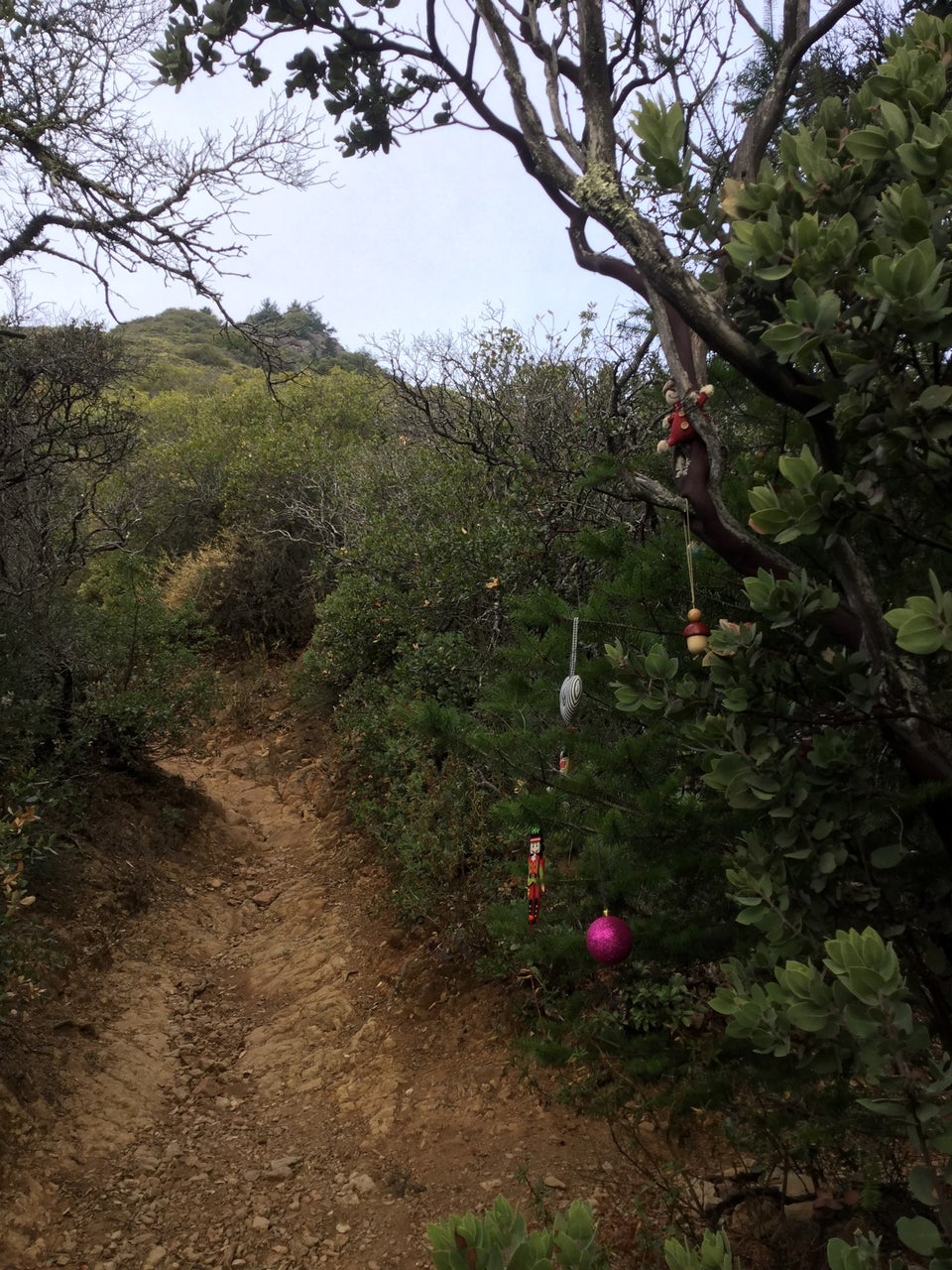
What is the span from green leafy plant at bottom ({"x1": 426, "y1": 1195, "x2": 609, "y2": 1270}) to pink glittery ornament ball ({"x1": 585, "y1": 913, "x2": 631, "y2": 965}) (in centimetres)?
108

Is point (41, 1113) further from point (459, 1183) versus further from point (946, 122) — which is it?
point (946, 122)

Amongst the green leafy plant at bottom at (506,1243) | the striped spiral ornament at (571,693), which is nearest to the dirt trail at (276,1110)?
the striped spiral ornament at (571,693)

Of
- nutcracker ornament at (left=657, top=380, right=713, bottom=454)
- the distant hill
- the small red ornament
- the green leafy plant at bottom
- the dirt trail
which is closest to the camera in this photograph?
the green leafy plant at bottom

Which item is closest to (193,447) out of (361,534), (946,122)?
(361,534)

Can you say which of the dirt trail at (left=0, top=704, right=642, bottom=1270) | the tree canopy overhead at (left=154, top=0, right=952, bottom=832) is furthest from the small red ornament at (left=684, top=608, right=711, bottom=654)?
the dirt trail at (left=0, top=704, right=642, bottom=1270)

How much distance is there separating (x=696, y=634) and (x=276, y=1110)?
3842 mm

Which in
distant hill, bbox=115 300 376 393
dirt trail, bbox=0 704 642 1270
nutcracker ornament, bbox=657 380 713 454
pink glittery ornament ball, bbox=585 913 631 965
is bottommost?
dirt trail, bbox=0 704 642 1270

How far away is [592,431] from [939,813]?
5590mm

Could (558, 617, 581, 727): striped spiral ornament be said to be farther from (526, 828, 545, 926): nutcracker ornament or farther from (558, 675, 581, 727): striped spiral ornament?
(526, 828, 545, 926): nutcracker ornament

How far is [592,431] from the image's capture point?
7113 millimetres

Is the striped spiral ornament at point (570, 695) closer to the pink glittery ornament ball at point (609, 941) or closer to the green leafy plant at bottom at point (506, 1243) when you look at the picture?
the pink glittery ornament ball at point (609, 941)

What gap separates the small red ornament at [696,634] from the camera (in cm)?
195

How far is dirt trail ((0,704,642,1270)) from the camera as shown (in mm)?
3607

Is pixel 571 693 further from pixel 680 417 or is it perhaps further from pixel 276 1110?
pixel 276 1110
